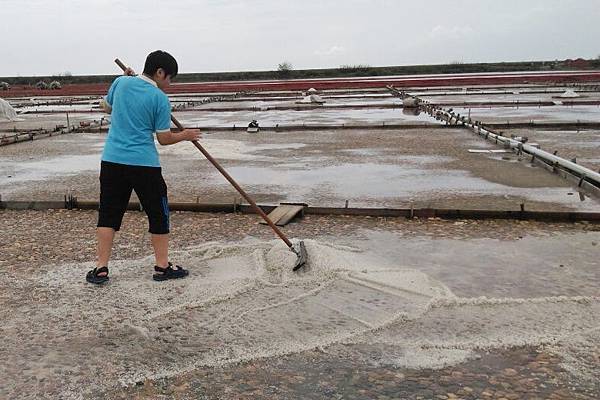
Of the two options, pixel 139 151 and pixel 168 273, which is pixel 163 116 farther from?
pixel 168 273

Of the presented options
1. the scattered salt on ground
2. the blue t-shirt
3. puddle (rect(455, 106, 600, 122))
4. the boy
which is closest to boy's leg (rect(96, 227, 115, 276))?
the boy

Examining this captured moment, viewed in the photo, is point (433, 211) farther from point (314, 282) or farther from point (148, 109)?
point (148, 109)

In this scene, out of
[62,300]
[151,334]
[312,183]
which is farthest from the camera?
[312,183]

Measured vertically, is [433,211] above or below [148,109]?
below

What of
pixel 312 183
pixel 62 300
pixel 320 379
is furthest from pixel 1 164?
pixel 320 379

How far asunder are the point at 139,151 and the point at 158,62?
566 millimetres

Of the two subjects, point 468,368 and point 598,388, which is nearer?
point 598,388

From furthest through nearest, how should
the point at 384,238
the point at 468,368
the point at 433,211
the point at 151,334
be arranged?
the point at 433,211
the point at 384,238
the point at 151,334
the point at 468,368

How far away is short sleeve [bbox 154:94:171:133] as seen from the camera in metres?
3.58

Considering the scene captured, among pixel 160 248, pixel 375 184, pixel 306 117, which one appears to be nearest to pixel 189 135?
pixel 160 248

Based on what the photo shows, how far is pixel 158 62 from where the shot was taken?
11.8 ft

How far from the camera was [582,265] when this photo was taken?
394cm

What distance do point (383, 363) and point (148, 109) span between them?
2.07 meters

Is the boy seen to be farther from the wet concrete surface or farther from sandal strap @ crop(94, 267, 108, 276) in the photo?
the wet concrete surface
